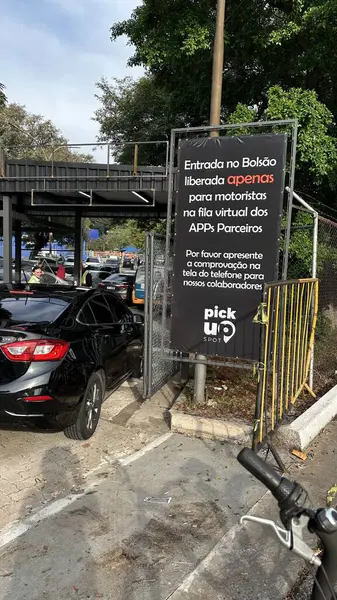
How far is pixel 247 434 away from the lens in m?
4.77

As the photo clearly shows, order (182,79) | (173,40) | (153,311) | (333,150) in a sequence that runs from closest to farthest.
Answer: (153,311), (333,150), (173,40), (182,79)

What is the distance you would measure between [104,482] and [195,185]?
3.00 meters

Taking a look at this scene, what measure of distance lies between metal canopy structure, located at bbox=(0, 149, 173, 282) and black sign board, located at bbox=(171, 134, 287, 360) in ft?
21.4

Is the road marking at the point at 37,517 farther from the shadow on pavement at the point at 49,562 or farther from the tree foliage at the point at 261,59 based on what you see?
the tree foliage at the point at 261,59

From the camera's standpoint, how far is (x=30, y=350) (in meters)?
4.23

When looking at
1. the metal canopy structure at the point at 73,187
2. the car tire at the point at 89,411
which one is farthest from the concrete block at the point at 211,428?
the metal canopy structure at the point at 73,187

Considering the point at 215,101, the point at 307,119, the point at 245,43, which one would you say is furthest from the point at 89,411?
the point at 245,43

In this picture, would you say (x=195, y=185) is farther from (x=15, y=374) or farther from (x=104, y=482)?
(x=104, y=482)

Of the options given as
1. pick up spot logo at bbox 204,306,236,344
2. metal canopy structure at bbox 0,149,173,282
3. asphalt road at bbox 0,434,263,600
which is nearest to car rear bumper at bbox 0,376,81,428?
asphalt road at bbox 0,434,263,600

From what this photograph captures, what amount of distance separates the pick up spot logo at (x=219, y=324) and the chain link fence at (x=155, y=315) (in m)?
0.56

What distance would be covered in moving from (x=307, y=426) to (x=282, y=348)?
122 centimetres

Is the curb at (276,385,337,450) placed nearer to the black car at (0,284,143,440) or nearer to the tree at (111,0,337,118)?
the black car at (0,284,143,440)

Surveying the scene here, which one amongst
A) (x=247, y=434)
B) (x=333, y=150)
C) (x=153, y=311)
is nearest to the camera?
(x=247, y=434)

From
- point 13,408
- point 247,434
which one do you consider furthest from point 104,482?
point 247,434
